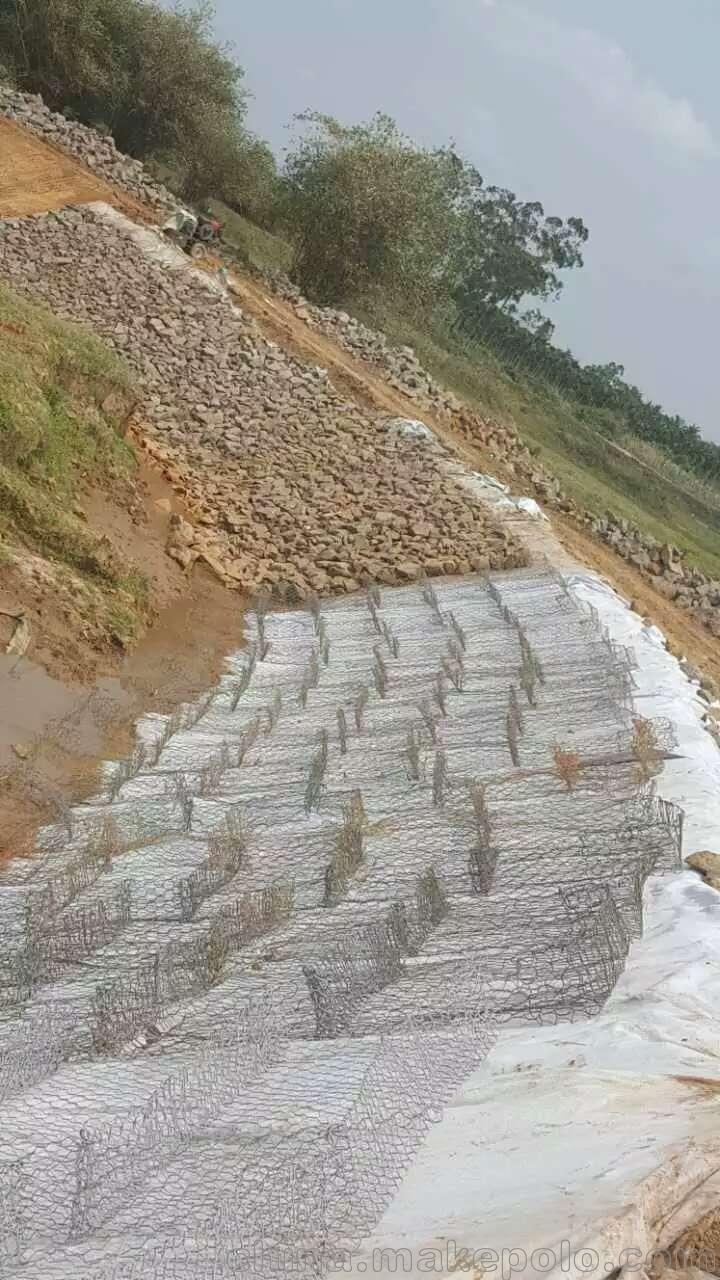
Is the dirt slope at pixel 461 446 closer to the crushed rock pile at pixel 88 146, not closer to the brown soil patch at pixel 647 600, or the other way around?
the brown soil patch at pixel 647 600

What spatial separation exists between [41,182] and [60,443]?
35.2 feet

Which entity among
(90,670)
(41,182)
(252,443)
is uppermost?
(41,182)

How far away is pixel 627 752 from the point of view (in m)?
7.05

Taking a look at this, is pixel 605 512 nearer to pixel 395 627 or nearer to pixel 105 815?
pixel 395 627

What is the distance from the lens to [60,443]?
1134 cm

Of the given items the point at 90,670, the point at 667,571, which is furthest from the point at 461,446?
the point at 90,670

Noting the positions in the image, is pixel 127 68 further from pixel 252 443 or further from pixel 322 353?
pixel 252 443

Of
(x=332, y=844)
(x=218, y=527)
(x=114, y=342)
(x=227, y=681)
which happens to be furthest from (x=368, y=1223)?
(x=114, y=342)

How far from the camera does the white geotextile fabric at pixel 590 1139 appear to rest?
3.17 metres

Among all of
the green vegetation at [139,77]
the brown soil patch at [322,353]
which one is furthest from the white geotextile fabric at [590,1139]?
the green vegetation at [139,77]

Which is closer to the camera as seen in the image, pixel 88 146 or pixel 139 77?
pixel 88 146

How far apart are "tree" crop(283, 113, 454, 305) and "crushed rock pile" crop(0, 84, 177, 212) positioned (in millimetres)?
3043

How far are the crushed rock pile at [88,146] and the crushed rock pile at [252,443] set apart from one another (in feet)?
9.25

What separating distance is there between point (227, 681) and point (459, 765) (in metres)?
3.01
